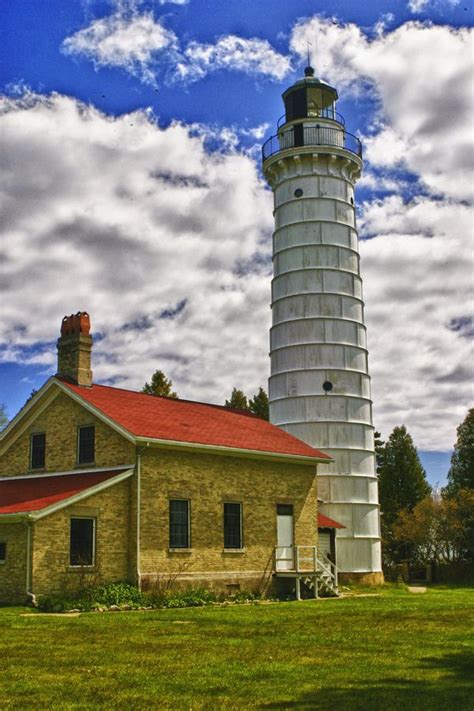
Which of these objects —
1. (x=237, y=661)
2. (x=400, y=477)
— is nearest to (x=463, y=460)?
(x=400, y=477)

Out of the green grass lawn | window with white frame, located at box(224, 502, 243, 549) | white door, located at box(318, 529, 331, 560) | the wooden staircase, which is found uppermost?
window with white frame, located at box(224, 502, 243, 549)

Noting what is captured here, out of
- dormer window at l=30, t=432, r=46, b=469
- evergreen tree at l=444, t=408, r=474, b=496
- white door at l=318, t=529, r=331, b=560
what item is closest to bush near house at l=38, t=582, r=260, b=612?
dormer window at l=30, t=432, r=46, b=469

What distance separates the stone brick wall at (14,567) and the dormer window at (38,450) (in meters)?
5.05

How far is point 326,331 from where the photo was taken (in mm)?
35406

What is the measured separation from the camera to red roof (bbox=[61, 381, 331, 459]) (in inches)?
952

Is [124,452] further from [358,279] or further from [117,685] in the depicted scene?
[358,279]

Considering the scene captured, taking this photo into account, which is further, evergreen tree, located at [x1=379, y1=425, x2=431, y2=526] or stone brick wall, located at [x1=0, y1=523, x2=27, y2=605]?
evergreen tree, located at [x1=379, y1=425, x2=431, y2=526]

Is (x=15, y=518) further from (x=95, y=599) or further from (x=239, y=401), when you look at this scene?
(x=239, y=401)

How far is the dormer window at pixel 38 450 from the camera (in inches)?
1037

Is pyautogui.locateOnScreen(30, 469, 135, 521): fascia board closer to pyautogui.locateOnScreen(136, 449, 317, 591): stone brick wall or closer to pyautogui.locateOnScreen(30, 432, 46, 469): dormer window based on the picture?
pyautogui.locateOnScreen(136, 449, 317, 591): stone brick wall

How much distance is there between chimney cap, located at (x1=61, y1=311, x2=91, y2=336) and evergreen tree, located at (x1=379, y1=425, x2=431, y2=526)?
98.6ft

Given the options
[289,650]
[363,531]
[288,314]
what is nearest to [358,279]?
[288,314]

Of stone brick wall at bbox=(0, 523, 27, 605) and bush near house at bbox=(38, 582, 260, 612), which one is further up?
stone brick wall at bbox=(0, 523, 27, 605)

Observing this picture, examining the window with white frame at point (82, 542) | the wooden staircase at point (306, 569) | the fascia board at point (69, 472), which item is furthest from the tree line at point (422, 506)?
the window with white frame at point (82, 542)
